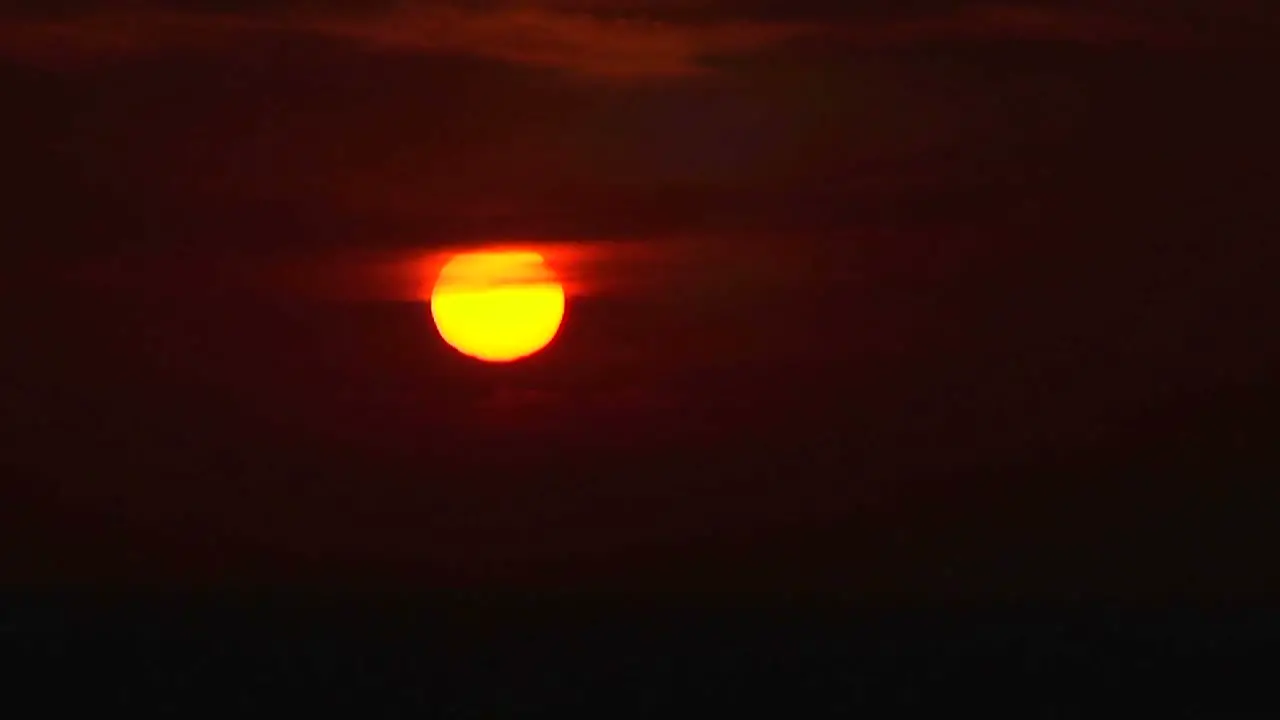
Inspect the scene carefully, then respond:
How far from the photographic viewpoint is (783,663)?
1616 cm

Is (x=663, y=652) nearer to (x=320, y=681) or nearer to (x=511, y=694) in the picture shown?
(x=511, y=694)

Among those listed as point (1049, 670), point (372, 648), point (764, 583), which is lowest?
point (1049, 670)

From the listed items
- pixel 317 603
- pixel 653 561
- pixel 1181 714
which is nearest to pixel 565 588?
pixel 653 561

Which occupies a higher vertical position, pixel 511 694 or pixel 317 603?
pixel 317 603

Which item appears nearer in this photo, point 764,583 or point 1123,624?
point 1123,624

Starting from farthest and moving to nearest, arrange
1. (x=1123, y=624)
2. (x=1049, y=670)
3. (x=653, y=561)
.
Answer: 1. (x=653, y=561)
2. (x=1123, y=624)
3. (x=1049, y=670)

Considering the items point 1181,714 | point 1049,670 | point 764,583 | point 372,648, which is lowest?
point 1181,714

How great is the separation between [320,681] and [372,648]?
1.07m

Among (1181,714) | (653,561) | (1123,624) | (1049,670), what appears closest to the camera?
(1181,714)

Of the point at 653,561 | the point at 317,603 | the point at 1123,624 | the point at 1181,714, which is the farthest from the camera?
the point at 653,561

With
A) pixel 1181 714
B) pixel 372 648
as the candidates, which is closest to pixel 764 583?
pixel 372 648

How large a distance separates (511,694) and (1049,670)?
374cm

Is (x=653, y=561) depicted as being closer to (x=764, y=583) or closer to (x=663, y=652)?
(x=764, y=583)

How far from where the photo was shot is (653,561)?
18.8 meters
